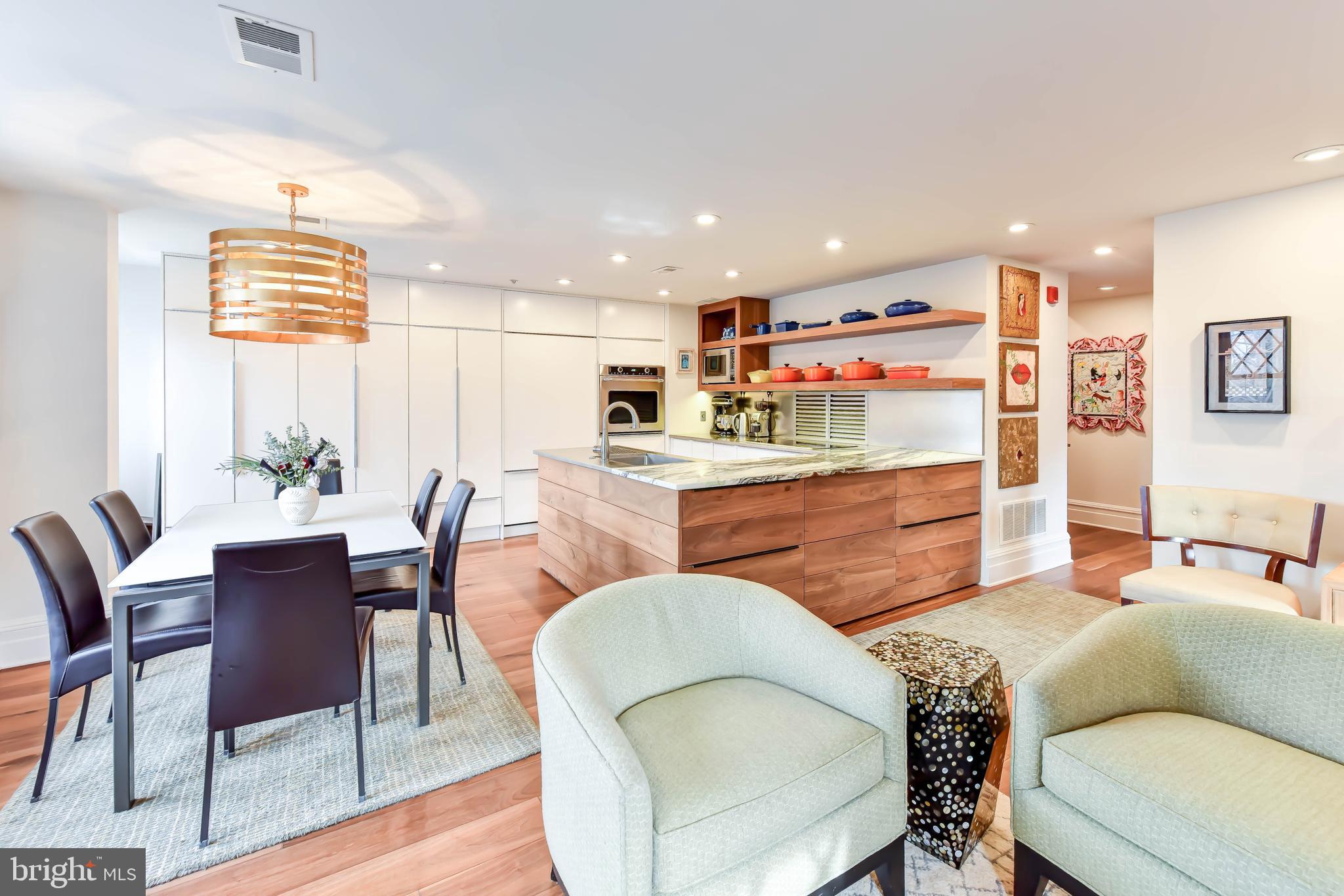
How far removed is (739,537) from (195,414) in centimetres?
414

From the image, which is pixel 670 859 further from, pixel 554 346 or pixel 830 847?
pixel 554 346

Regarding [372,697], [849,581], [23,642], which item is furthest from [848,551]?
[23,642]

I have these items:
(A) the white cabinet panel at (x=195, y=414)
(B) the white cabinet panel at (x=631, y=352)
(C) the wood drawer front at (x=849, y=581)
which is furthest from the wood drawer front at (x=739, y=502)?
(A) the white cabinet panel at (x=195, y=414)

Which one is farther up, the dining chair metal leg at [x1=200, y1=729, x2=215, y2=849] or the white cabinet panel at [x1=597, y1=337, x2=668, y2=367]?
the white cabinet panel at [x1=597, y1=337, x2=668, y2=367]

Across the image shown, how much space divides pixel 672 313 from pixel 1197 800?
19.4 ft

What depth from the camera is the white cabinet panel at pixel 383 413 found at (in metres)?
4.96

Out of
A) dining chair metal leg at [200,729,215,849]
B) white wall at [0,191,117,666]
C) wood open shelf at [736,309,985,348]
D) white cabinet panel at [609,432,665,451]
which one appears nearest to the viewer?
dining chair metal leg at [200,729,215,849]

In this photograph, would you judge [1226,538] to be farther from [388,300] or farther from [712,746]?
[388,300]

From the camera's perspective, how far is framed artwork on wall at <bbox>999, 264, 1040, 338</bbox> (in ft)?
13.8

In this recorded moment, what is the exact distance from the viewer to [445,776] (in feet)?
6.76

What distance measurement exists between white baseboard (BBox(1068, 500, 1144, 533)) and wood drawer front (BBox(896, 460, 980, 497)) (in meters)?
2.86

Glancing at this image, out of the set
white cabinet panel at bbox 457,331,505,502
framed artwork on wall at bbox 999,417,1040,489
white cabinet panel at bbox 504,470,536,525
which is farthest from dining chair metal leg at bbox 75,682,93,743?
framed artwork on wall at bbox 999,417,1040,489

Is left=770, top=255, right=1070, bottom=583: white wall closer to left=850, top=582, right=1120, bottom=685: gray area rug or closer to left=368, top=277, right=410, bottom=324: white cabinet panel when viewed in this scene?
left=850, top=582, right=1120, bottom=685: gray area rug

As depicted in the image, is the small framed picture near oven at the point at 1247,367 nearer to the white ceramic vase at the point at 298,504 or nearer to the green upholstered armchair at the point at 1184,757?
the green upholstered armchair at the point at 1184,757
